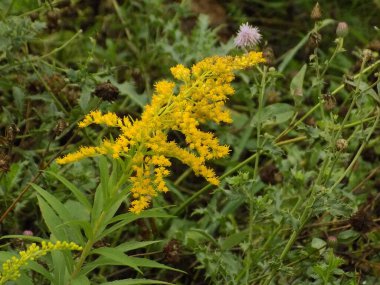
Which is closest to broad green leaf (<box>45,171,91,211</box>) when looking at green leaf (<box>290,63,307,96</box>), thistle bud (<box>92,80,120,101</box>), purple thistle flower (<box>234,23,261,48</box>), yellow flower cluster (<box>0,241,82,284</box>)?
yellow flower cluster (<box>0,241,82,284</box>)

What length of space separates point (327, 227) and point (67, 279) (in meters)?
1.22

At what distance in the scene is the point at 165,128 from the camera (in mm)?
1788

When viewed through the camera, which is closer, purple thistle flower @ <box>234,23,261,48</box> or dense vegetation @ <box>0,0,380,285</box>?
dense vegetation @ <box>0,0,380,285</box>

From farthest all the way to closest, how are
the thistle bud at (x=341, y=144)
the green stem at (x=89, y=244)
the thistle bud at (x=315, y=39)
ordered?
the thistle bud at (x=315, y=39) → the thistle bud at (x=341, y=144) → the green stem at (x=89, y=244)

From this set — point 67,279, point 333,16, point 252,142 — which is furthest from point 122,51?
point 67,279

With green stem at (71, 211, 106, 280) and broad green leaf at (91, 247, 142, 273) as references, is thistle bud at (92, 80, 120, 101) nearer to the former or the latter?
green stem at (71, 211, 106, 280)

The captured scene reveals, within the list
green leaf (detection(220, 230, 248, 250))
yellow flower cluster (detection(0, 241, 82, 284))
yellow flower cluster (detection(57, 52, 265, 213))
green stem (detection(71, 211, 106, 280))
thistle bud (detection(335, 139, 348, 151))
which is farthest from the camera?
green leaf (detection(220, 230, 248, 250))

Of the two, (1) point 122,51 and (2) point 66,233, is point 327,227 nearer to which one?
(2) point 66,233

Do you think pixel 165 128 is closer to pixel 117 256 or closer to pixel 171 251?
pixel 117 256

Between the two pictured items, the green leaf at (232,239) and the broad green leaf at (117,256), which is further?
the green leaf at (232,239)

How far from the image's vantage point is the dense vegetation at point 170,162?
1816mm

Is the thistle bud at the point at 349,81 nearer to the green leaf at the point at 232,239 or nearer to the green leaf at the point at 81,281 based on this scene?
the green leaf at the point at 232,239

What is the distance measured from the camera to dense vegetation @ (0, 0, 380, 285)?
5.96 feet

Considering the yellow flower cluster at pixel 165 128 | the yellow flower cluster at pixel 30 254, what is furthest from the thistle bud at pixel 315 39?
the yellow flower cluster at pixel 30 254
